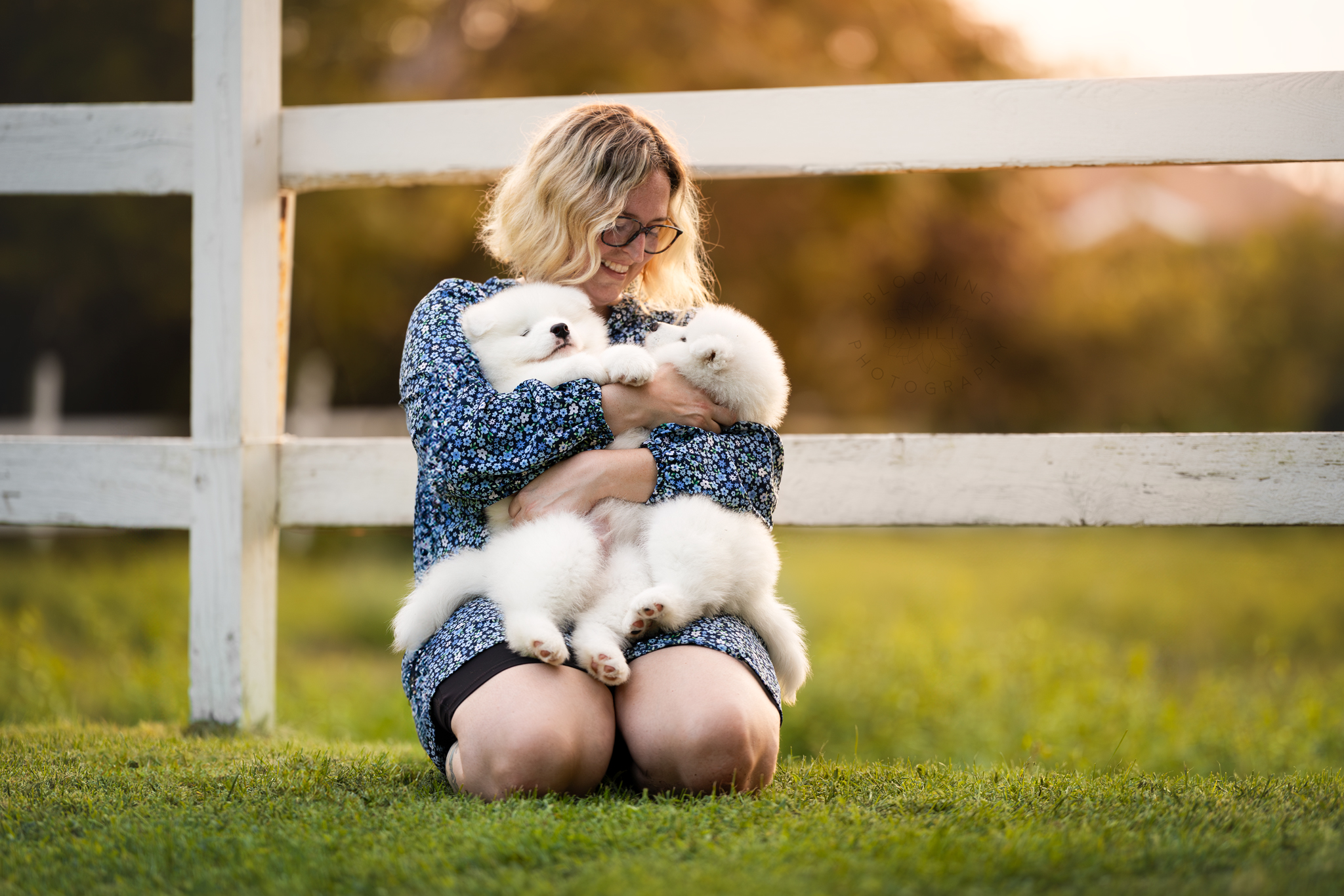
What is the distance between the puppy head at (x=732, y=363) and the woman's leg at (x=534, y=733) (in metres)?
0.70

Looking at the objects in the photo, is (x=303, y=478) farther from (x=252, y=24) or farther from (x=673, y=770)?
(x=673, y=770)

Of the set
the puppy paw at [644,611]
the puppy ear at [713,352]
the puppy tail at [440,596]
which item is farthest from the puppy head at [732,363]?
the puppy tail at [440,596]

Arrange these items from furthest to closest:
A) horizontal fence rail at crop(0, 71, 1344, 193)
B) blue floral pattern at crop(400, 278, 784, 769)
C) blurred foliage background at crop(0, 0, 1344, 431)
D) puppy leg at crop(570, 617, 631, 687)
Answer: blurred foliage background at crop(0, 0, 1344, 431) < horizontal fence rail at crop(0, 71, 1344, 193) < blue floral pattern at crop(400, 278, 784, 769) < puppy leg at crop(570, 617, 631, 687)

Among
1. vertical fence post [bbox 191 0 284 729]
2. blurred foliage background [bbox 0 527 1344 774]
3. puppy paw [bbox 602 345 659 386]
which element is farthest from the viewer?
blurred foliage background [bbox 0 527 1344 774]

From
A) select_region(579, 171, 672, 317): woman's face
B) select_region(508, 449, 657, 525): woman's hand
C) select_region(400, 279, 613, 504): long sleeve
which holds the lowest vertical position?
select_region(508, 449, 657, 525): woman's hand

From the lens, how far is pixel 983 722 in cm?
385

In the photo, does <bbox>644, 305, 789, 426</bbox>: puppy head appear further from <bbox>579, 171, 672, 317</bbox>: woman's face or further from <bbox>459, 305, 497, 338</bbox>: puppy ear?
<bbox>459, 305, 497, 338</bbox>: puppy ear

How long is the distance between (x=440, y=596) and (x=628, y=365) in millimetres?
629

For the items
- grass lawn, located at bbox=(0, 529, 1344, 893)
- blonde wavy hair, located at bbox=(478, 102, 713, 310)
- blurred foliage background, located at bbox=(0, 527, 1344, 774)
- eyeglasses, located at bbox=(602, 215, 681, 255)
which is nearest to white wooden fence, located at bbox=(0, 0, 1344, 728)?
blonde wavy hair, located at bbox=(478, 102, 713, 310)

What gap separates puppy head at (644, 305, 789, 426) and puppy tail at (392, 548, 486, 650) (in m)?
0.61

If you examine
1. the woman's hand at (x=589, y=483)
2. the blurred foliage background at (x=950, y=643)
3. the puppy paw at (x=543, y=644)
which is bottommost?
the blurred foliage background at (x=950, y=643)

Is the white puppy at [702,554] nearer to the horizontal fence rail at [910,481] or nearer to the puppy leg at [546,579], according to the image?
the puppy leg at [546,579]

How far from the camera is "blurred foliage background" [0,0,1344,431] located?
6742mm

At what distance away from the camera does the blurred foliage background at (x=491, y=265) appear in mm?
6742
